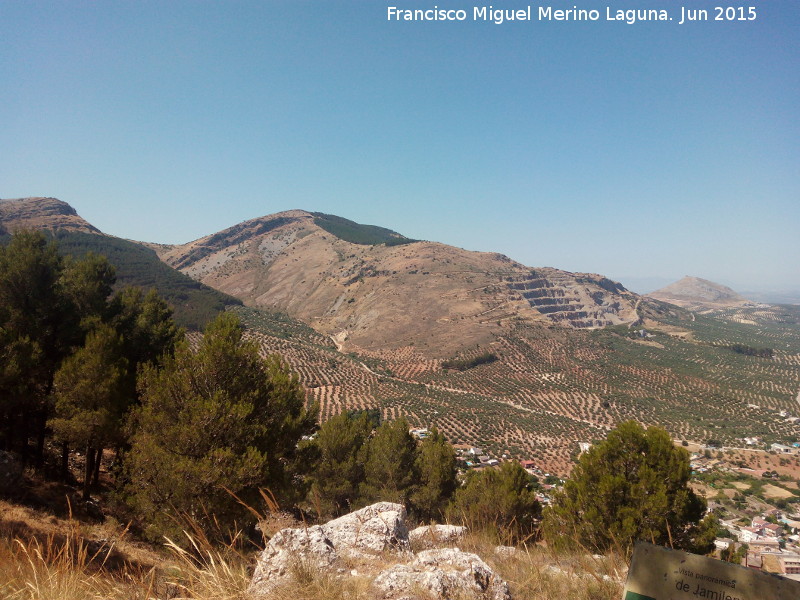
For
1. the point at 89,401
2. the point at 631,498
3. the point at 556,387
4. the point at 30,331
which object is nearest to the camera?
the point at 631,498

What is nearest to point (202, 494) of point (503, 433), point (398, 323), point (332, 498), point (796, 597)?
point (796, 597)

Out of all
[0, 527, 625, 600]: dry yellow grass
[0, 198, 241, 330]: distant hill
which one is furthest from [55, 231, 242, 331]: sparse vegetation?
[0, 527, 625, 600]: dry yellow grass

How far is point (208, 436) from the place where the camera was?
27.6 ft

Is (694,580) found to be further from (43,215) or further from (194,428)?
(43,215)

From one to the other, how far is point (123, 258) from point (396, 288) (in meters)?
85.1

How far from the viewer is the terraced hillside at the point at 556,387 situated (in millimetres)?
48250

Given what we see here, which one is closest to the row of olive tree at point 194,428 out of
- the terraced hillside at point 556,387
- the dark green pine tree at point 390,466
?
the dark green pine tree at point 390,466

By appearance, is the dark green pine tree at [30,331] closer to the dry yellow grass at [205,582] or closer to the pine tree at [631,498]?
the dry yellow grass at [205,582]

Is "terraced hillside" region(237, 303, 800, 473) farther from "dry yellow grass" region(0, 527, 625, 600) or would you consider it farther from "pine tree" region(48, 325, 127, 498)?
"dry yellow grass" region(0, 527, 625, 600)

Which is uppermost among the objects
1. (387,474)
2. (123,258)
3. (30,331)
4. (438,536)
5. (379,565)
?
(123,258)

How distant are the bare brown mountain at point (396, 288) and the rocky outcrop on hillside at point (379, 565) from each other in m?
80.0

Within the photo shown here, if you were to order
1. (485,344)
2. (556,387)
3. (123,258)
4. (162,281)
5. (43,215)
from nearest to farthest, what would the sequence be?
(556,387)
(485,344)
(162,281)
(123,258)
(43,215)

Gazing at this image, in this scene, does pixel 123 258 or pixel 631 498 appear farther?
pixel 123 258

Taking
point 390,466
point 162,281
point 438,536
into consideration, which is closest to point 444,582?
point 438,536
